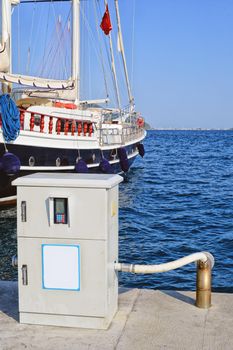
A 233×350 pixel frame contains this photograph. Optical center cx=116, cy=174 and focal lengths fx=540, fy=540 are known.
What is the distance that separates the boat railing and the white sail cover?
1.05 meters

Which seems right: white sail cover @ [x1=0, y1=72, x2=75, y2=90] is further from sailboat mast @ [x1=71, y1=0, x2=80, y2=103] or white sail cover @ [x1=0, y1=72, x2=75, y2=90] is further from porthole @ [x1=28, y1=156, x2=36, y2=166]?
porthole @ [x1=28, y1=156, x2=36, y2=166]

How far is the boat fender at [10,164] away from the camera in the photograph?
15047 millimetres

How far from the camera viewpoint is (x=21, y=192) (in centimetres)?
458

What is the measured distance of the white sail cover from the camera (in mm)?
16452

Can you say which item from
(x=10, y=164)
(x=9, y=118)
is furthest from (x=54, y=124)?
(x=10, y=164)

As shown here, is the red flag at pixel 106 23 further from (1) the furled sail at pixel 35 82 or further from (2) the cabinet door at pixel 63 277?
(2) the cabinet door at pixel 63 277

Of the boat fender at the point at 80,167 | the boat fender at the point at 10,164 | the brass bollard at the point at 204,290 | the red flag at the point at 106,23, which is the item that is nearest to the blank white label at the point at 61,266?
the brass bollard at the point at 204,290

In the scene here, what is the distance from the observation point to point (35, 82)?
17.9 meters

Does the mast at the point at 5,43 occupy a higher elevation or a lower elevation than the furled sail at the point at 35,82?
higher

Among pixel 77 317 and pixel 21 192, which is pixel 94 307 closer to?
pixel 77 317

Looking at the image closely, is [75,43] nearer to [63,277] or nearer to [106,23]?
[106,23]

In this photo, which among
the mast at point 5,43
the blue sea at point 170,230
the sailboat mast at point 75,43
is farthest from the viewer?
the sailboat mast at point 75,43

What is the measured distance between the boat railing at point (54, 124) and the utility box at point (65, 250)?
12091 millimetres

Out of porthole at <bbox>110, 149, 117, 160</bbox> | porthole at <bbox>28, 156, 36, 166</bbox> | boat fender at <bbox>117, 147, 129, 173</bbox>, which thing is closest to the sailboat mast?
porthole at <bbox>110, 149, 117, 160</bbox>
